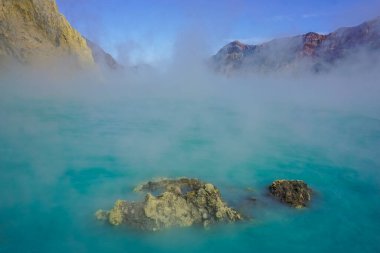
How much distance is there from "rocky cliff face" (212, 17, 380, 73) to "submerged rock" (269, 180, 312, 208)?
2013 inches

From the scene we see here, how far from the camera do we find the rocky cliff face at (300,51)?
58.1 metres

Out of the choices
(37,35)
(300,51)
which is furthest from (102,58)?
(300,51)

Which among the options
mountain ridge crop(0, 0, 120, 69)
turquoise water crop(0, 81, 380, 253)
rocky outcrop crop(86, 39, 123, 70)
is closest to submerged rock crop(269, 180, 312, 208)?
turquoise water crop(0, 81, 380, 253)

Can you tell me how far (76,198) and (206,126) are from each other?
8.65m

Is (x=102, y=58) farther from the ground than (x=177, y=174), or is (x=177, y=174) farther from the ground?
(x=102, y=58)

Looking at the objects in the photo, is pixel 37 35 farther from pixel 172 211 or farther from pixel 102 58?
pixel 102 58

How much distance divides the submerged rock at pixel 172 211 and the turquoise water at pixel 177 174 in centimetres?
15

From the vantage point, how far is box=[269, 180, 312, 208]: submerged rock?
6.29m

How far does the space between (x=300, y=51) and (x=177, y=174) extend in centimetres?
6537

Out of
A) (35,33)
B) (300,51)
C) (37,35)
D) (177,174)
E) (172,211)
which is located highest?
(35,33)

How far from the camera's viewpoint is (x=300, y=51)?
223 ft

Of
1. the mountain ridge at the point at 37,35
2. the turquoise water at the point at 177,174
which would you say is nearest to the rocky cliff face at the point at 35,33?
the mountain ridge at the point at 37,35

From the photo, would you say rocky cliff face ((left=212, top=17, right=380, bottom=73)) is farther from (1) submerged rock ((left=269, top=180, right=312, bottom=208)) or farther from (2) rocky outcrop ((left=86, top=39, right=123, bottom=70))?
(1) submerged rock ((left=269, top=180, right=312, bottom=208))

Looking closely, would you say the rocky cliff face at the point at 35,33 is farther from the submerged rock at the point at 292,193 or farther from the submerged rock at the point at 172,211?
the submerged rock at the point at 292,193
